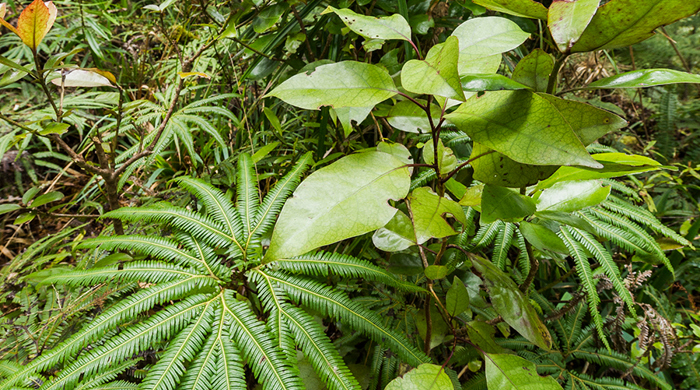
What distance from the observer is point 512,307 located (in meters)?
0.61

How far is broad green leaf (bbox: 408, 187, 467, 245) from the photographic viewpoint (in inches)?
Answer: 20.2

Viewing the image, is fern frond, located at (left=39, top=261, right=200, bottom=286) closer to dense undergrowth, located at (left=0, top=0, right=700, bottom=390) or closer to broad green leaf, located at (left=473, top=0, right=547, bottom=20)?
dense undergrowth, located at (left=0, top=0, right=700, bottom=390)

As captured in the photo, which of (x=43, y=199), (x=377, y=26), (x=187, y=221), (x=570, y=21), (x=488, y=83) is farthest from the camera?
(x=43, y=199)

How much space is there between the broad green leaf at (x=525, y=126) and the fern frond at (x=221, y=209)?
0.54 m

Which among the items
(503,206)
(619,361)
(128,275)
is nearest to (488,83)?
(503,206)

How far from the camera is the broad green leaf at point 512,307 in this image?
598mm

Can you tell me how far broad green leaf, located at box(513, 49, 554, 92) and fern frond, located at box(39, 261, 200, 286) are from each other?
673 millimetres

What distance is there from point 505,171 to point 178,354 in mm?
581

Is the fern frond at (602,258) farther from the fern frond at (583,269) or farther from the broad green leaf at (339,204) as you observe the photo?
the broad green leaf at (339,204)

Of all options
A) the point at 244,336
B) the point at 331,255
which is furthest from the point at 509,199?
the point at 244,336

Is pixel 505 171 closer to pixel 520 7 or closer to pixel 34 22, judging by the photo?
pixel 520 7

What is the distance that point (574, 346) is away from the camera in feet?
3.63

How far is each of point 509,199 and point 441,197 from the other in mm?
123

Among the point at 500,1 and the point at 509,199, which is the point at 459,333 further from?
the point at 500,1
